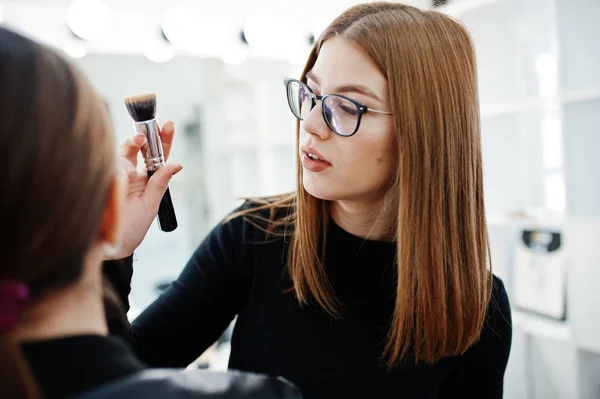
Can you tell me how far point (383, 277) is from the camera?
2.72ft

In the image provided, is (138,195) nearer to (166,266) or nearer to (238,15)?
(238,15)

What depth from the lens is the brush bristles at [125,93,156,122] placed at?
0.72 metres

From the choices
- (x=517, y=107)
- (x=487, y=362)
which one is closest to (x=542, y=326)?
(x=517, y=107)

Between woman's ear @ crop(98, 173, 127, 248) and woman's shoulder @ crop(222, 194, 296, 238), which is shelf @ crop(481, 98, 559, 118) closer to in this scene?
woman's shoulder @ crop(222, 194, 296, 238)

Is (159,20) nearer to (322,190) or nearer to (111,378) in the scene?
(322,190)

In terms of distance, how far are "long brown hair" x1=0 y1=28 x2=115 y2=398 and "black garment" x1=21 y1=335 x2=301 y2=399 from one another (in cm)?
2

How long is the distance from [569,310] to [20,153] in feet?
5.24

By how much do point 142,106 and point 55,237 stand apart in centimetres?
42

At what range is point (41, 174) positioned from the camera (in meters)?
0.34

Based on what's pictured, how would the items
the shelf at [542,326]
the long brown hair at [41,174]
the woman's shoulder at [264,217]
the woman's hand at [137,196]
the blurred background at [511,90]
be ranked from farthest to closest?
the shelf at [542,326] → the blurred background at [511,90] → the woman's shoulder at [264,217] → the woman's hand at [137,196] → the long brown hair at [41,174]

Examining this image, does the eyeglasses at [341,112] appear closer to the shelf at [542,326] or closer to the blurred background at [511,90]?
the blurred background at [511,90]

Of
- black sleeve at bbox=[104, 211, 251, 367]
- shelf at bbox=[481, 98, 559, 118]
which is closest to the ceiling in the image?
shelf at bbox=[481, 98, 559, 118]

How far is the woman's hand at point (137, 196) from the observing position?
2.36ft

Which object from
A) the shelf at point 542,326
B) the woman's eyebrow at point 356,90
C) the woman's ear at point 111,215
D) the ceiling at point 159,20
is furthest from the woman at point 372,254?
the ceiling at point 159,20
